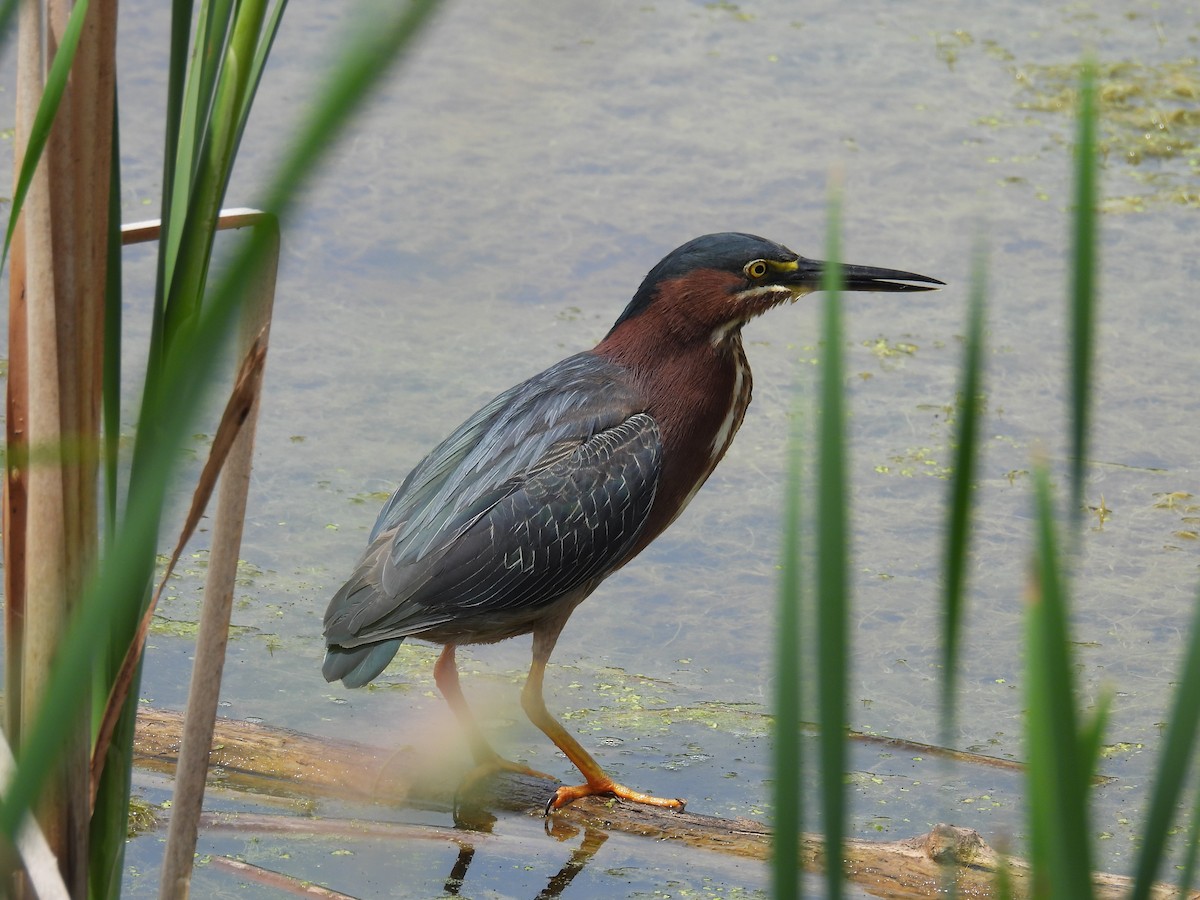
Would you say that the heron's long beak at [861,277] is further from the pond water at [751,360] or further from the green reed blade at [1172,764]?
the green reed blade at [1172,764]

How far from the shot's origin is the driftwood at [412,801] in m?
2.83

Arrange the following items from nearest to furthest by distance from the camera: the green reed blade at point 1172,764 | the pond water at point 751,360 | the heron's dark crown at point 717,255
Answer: the green reed blade at point 1172,764
the heron's dark crown at point 717,255
the pond water at point 751,360

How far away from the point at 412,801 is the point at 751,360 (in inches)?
98.6

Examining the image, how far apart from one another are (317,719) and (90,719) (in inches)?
92.6

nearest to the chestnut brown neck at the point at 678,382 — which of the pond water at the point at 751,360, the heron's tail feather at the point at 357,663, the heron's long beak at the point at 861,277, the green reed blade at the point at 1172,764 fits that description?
the heron's long beak at the point at 861,277

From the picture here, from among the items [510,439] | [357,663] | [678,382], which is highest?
[678,382]

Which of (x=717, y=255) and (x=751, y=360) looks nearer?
(x=717, y=255)

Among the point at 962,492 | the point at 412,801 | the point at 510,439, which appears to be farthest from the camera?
the point at 510,439

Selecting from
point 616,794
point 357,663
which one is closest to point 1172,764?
point 357,663

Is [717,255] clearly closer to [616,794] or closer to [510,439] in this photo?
[510,439]

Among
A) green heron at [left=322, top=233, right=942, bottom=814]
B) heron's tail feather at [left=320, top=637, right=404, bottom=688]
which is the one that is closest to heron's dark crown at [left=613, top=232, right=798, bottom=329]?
green heron at [left=322, top=233, right=942, bottom=814]

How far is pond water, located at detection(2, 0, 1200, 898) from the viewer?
3.69 meters

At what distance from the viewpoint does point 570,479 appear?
337 cm

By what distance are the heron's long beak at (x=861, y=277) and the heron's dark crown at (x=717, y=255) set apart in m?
0.05
